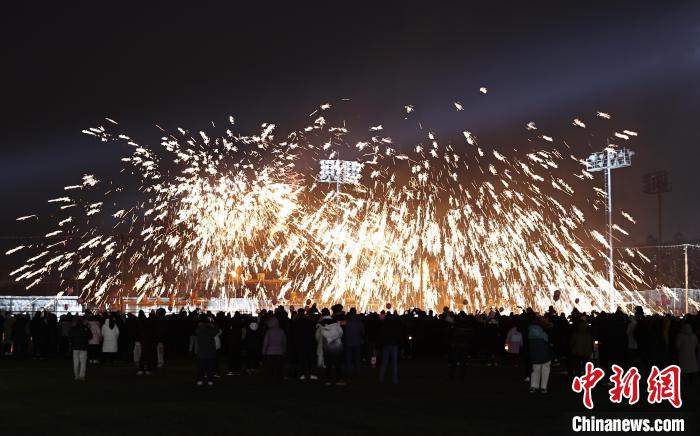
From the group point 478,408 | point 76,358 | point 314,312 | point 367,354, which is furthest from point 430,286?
point 478,408

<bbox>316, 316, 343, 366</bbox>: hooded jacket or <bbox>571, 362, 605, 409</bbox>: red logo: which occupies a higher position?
<bbox>316, 316, 343, 366</bbox>: hooded jacket

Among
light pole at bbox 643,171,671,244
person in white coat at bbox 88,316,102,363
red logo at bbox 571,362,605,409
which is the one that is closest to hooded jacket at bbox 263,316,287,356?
red logo at bbox 571,362,605,409

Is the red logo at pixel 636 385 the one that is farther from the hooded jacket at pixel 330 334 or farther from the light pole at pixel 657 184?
the light pole at pixel 657 184

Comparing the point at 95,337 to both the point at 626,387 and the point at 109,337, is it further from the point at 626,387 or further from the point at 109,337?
the point at 626,387

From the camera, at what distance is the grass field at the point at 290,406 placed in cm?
1396

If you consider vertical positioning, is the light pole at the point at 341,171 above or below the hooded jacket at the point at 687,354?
above

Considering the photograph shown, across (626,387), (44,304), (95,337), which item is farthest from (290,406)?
(44,304)

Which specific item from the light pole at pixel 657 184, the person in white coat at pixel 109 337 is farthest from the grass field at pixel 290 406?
the light pole at pixel 657 184

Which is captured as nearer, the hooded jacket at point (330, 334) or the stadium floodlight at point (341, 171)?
the hooded jacket at point (330, 334)

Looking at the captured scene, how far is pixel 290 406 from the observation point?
1697cm

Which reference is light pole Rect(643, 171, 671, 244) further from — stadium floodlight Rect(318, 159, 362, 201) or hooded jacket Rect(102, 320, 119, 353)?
hooded jacket Rect(102, 320, 119, 353)

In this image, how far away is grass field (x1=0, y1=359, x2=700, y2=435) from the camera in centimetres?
1396

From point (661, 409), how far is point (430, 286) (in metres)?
38.7

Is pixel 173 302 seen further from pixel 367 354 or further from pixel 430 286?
pixel 367 354
